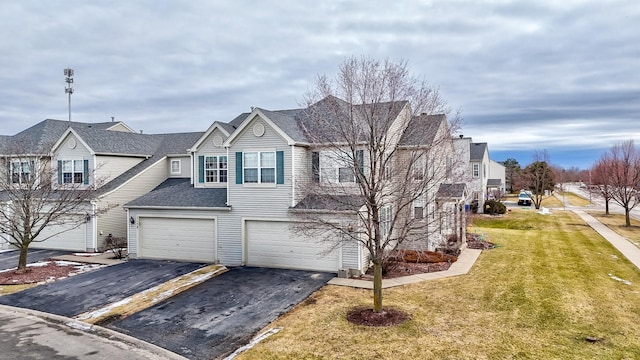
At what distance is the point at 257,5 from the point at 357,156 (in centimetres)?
876

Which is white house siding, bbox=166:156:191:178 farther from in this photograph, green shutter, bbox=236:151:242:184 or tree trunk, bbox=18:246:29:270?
tree trunk, bbox=18:246:29:270

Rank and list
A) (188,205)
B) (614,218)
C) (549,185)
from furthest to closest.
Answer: (549,185) < (614,218) < (188,205)

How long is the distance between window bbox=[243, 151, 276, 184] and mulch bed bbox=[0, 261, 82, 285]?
8.78 meters

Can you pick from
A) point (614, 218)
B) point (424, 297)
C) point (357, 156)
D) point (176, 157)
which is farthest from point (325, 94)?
point (614, 218)

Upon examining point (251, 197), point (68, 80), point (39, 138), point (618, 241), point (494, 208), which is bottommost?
point (618, 241)

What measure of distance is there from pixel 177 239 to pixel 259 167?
5769 millimetres

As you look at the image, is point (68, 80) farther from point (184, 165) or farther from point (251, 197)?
point (251, 197)

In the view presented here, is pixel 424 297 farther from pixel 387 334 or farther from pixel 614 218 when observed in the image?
Answer: pixel 614 218

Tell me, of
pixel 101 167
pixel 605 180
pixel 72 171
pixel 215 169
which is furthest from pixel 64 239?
pixel 605 180

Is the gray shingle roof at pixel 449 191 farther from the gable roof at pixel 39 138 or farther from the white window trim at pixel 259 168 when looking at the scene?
the gable roof at pixel 39 138

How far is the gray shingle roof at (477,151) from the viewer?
4154 cm

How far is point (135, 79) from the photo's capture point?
31.4 meters

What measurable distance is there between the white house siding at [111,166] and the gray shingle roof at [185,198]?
15.6 feet

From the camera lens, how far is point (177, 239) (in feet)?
64.2
